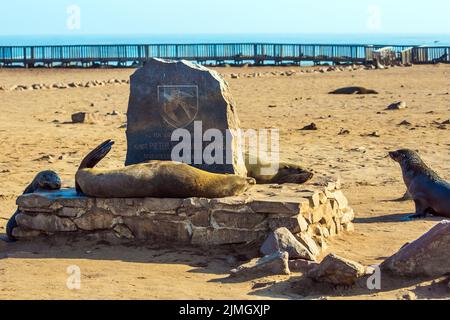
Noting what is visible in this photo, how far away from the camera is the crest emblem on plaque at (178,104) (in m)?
9.55

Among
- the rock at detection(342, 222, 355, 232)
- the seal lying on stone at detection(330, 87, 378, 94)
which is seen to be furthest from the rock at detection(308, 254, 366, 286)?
the seal lying on stone at detection(330, 87, 378, 94)

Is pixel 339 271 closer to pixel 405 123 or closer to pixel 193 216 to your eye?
pixel 193 216

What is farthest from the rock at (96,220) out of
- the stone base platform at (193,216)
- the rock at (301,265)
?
the rock at (301,265)

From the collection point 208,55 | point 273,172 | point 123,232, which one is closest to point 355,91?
point 273,172

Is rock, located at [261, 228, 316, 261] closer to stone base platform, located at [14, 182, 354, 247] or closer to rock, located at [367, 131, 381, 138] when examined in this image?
stone base platform, located at [14, 182, 354, 247]

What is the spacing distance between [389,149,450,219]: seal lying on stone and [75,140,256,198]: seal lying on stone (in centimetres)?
247

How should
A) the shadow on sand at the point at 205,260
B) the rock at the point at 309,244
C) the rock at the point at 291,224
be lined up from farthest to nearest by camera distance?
the rock at the point at 291,224 < the rock at the point at 309,244 < the shadow on sand at the point at 205,260

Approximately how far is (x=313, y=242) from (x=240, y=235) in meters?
0.73

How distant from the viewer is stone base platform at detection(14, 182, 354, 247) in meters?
8.62

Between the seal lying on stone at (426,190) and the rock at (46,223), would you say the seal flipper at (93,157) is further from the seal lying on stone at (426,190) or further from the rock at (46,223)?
the seal lying on stone at (426,190)

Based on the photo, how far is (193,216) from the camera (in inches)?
347

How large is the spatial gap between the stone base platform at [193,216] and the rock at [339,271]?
1318mm

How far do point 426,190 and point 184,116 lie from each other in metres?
3.03

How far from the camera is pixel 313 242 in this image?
8.50m
